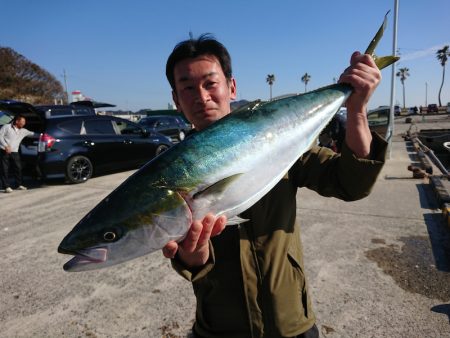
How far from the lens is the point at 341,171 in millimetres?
1637

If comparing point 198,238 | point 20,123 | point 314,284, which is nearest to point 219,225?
point 198,238

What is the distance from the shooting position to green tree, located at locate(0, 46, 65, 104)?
39969 millimetres

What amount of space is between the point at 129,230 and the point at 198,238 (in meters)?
0.27

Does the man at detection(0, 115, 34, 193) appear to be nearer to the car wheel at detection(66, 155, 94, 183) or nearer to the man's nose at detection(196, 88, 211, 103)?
the car wheel at detection(66, 155, 94, 183)

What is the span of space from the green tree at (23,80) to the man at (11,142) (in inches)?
1406

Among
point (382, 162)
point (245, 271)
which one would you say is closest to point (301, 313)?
point (245, 271)

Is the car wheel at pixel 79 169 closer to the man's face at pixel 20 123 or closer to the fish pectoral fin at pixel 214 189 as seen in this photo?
the man's face at pixel 20 123

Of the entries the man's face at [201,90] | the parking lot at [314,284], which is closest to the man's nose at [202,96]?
the man's face at [201,90]

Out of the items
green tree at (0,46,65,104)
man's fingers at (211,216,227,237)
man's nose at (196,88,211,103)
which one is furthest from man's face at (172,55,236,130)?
green tree at (0,46,65,104)

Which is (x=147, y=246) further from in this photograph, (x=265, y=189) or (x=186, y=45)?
(x=186, y=45)

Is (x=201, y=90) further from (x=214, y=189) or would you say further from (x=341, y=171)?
(x=341, y=171)

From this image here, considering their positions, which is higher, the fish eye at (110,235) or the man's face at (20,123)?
the man's face at (20,123)

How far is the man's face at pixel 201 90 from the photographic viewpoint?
69.9 inches

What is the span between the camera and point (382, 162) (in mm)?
1552
